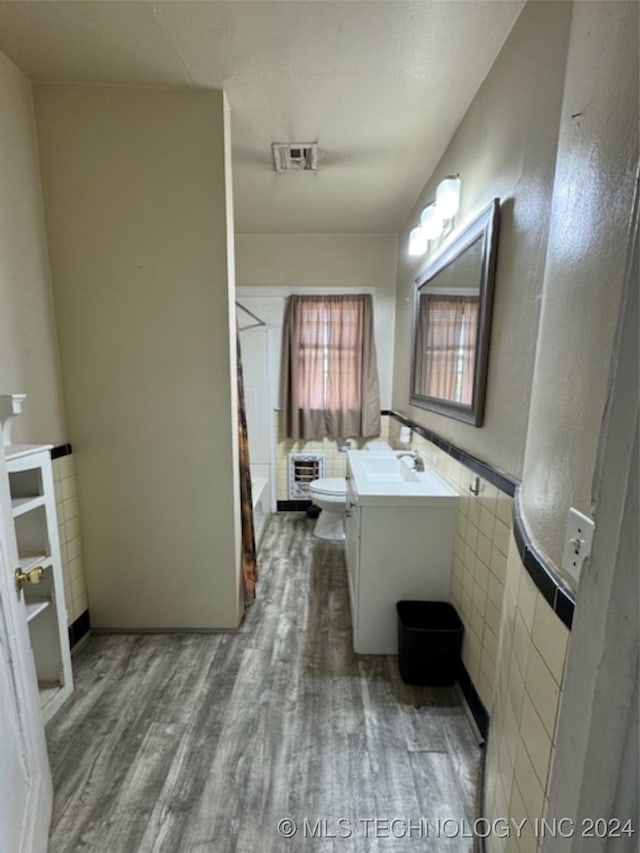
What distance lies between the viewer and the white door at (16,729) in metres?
0.83

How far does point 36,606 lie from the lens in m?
1.44

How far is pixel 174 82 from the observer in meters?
1.54

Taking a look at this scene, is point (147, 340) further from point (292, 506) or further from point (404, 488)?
point (292, 506)

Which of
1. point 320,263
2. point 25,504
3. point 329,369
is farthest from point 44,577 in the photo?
point 320,263

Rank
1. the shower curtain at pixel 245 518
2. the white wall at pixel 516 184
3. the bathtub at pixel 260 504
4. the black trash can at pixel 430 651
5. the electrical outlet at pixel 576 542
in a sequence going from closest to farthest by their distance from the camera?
the electrical outlet at pixel 576 542
the white wall at pixel 516 184
the black trash can at pixel 430 651
the shower curtain at pixel 245 518
the bathtub at pixel 260 504

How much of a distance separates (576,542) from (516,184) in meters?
1.21

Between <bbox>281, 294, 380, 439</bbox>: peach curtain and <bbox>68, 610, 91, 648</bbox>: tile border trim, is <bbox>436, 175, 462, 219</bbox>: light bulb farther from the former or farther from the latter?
<bbox>68, 610, 91, 648</bbox>: tile border trim

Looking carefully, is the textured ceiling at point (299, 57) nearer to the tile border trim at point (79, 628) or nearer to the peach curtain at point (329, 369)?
the peach curtain at point (329, 369)

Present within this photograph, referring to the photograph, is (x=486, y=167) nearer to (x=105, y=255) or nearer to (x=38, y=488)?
(x=105, y=255)

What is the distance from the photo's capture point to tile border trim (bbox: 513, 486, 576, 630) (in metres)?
0.66

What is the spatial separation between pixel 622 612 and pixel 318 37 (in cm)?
184

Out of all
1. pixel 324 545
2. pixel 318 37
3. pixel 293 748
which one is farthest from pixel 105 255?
pixel 324 545

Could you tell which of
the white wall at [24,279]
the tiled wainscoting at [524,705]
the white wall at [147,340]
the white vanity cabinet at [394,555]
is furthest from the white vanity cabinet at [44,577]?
the tiled wainscoting at [524,705]

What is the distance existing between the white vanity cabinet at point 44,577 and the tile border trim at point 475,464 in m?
1.67
